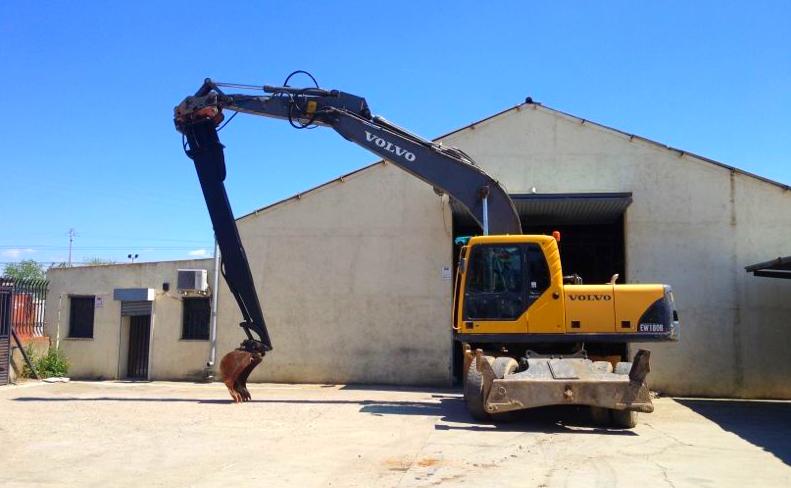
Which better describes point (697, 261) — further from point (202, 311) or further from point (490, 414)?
point (202, 311)

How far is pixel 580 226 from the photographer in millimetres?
18750

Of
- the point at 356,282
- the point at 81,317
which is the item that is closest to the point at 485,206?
the point at 356,282

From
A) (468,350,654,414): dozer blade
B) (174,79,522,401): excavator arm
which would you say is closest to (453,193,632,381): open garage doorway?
(174,79,522,401): excavator arm

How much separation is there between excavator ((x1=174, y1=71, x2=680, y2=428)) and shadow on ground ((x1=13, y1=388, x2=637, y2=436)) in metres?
0.33

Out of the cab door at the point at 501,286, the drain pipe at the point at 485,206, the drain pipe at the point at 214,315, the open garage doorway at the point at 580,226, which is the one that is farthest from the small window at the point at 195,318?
the cab door at the point at 501,286

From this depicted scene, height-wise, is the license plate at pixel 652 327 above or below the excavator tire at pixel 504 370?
above

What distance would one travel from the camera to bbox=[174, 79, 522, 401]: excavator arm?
43.3 ft

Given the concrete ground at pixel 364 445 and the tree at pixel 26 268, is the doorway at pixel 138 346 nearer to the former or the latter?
the concrete ground at pixel 364 445

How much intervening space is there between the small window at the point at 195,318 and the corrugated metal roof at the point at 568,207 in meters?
7.35

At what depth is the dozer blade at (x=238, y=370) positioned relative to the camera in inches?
518

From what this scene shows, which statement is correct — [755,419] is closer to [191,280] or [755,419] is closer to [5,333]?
[191,280]

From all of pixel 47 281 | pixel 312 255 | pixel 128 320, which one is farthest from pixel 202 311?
pixel 47 281

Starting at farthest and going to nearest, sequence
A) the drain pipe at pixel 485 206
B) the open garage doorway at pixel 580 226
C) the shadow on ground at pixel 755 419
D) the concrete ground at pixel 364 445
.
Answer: the open garage doorway at pixel 580 226, the drain pipe at pixel 485 206, the shadow on ground at pixel 755 419, the concrete ground at pixel 364 445

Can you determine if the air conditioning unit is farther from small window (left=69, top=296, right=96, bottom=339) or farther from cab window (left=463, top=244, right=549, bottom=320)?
cab window (left=463, top=244, right=549, bottom=320)
